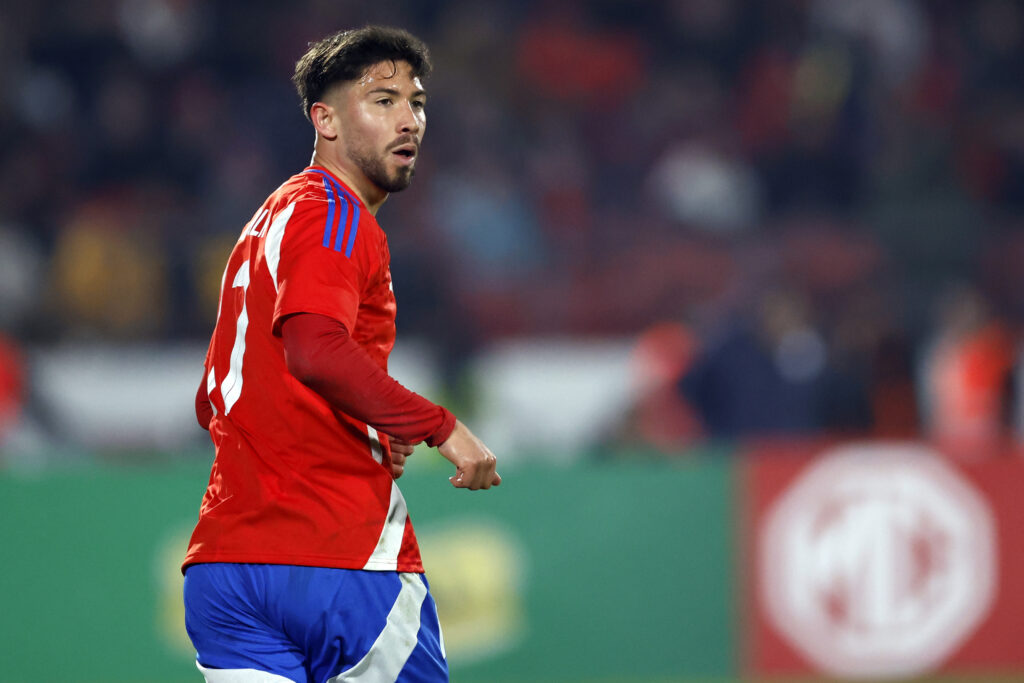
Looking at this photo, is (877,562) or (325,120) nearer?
(325,120)

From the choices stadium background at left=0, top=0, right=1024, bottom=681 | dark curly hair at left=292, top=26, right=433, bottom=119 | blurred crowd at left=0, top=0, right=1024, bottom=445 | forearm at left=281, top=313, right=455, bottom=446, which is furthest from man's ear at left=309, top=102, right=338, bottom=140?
blurred crowd at left=0, top=0, right=1024, bottom=445

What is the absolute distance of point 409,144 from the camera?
9.52ft

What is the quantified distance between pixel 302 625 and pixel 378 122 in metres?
0.98

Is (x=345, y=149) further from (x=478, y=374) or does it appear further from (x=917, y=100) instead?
(x=917, y=100)

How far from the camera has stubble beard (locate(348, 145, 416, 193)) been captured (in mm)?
2889

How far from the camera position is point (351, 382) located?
8.48 feet

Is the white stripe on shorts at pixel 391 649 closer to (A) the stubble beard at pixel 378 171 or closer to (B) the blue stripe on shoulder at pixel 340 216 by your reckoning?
(B) the blue stripe on shoulder at pixel 340 216

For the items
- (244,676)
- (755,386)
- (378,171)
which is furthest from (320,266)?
(755,386)

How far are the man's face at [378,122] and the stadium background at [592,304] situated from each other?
373 cm

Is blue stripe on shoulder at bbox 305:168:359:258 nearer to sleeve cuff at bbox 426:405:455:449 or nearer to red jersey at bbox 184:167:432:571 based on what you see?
red jersey at bbox 184:167:432:571

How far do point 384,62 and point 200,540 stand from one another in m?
1.00

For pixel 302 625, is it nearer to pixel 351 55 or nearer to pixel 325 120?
pixel 325 120

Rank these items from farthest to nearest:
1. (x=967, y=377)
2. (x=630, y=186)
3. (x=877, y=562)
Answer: (x=630, y=186), (x=967, y=377), (x=877, y=562)

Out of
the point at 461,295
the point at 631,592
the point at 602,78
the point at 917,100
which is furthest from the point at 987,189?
the point at 631,592
